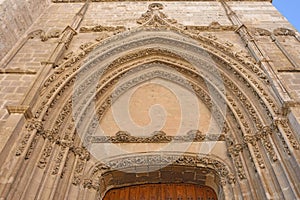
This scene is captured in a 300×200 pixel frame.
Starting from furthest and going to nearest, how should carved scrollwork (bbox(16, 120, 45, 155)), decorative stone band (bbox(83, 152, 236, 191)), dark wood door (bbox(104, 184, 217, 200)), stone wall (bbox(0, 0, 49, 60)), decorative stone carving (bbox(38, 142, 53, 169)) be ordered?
stone wall (bbox(0, 0, 49, 60)), dark wood door (bbox(104, 184, 217, 200)), decorative stone band (bbox(83, 152, 236, 191)), decorative stone carving (bbox(38, 142, 53, 169)), carved scrollwork (bbox(16, 120, 45, 155))

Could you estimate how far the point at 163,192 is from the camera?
5953 millimetres

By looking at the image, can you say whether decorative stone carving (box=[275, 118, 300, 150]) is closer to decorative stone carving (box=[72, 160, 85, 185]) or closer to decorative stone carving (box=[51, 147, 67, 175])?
decorative stone carving (box=[72, 160, 85, 185])

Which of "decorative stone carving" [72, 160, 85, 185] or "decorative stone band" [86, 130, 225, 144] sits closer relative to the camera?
"decorative stone carving" [72, 160, 85, 185]

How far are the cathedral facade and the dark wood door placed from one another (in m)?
0.02

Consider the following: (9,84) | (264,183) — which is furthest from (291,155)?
A: (9,84)

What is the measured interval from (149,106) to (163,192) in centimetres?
195

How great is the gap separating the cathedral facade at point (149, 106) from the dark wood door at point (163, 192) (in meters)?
0.02

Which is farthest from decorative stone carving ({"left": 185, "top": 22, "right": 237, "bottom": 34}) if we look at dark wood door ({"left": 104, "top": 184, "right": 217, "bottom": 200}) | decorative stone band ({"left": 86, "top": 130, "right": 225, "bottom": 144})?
dark wood door ({"left": 104, "top": 184, "right": 217, "bottom": 200})

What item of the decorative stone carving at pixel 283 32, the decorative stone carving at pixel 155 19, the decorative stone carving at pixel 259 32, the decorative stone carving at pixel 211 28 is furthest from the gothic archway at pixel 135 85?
the decorative stone carving at pixel 283 32

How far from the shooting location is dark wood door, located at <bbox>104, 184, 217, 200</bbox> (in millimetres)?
5855

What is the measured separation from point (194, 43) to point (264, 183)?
3838mm

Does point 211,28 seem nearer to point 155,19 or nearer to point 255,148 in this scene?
point 155,19

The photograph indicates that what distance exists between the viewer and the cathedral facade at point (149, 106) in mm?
5024

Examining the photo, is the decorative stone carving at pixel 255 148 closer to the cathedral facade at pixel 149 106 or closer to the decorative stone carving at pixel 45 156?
the cathedral facade at pixel 149 106
